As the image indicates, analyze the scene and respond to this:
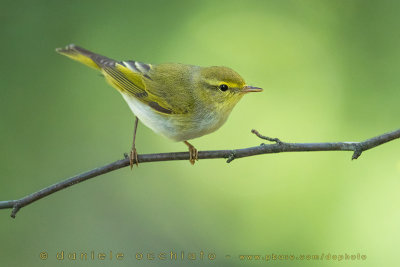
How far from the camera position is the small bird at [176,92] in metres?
3.26

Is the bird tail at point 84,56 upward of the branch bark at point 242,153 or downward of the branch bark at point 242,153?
upward

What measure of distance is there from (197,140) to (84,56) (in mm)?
1863

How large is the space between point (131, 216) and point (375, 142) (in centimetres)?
290

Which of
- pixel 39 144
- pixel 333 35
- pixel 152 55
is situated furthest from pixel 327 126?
pixel 39 144

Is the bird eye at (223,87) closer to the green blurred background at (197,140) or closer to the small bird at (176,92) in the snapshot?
the small bird at (176,92)

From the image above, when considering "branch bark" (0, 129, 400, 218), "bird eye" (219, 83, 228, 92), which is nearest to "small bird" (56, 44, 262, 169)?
"bird eye" (219, 83, 228, 92)

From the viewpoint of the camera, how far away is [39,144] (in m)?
4.72

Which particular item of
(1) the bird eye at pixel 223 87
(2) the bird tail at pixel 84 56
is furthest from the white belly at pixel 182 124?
(2) the bird tail at pixel 84 56

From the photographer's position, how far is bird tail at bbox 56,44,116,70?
11.0ft

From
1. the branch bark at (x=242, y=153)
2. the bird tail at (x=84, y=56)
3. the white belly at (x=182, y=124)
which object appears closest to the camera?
the branch bark at (x=242, y=153)

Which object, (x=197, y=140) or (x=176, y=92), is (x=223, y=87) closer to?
(x=176, y=92)

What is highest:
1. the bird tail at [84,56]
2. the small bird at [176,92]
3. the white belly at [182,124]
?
the bird tail at [84,56]

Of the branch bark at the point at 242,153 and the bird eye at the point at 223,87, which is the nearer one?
the branch bark at the point at 242,153

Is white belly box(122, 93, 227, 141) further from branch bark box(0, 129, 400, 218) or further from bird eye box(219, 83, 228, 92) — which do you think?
branch bark box(0, 129, 400, 218)
